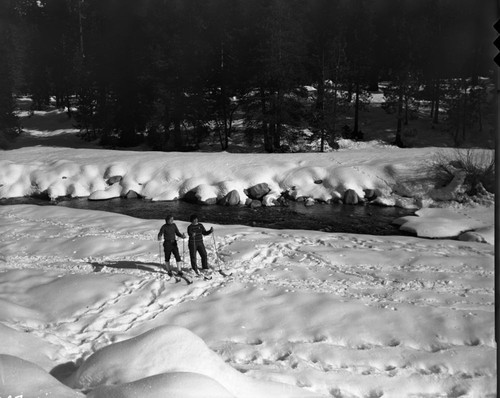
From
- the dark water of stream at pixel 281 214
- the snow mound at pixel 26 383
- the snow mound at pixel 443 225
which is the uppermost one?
the snow mound at pixel 26 383

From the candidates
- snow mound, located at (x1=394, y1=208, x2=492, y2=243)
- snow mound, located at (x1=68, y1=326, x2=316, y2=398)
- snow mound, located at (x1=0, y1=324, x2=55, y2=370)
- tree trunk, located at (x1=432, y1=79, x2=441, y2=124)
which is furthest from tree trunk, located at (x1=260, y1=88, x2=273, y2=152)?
snow mound, located at (x1=68, y1=326, x2=316, y2=398)

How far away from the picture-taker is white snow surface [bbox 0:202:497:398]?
5.18m

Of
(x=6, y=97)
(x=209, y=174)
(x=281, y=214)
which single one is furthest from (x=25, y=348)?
(x=6, y=97)

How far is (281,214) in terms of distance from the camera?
19.7m

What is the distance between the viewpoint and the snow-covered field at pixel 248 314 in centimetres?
521

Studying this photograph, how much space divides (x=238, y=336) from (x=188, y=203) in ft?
50.5

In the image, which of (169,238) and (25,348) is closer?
(25,348)

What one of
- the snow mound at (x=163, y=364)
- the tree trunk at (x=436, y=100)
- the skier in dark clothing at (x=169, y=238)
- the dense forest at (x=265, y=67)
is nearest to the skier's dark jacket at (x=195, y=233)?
the skier in dark clothing at (x=169, y=238)

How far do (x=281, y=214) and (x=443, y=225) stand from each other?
659 cm

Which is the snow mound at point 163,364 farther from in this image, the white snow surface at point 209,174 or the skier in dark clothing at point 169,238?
the white snow surface at point 209,174

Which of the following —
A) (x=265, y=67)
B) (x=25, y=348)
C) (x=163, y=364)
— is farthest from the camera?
(x=265, y=67)

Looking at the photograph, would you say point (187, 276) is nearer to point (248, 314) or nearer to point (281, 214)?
point (248, 314)

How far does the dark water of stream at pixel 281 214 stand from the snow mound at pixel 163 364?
1189cm

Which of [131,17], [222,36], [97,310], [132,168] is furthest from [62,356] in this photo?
[131,17]
